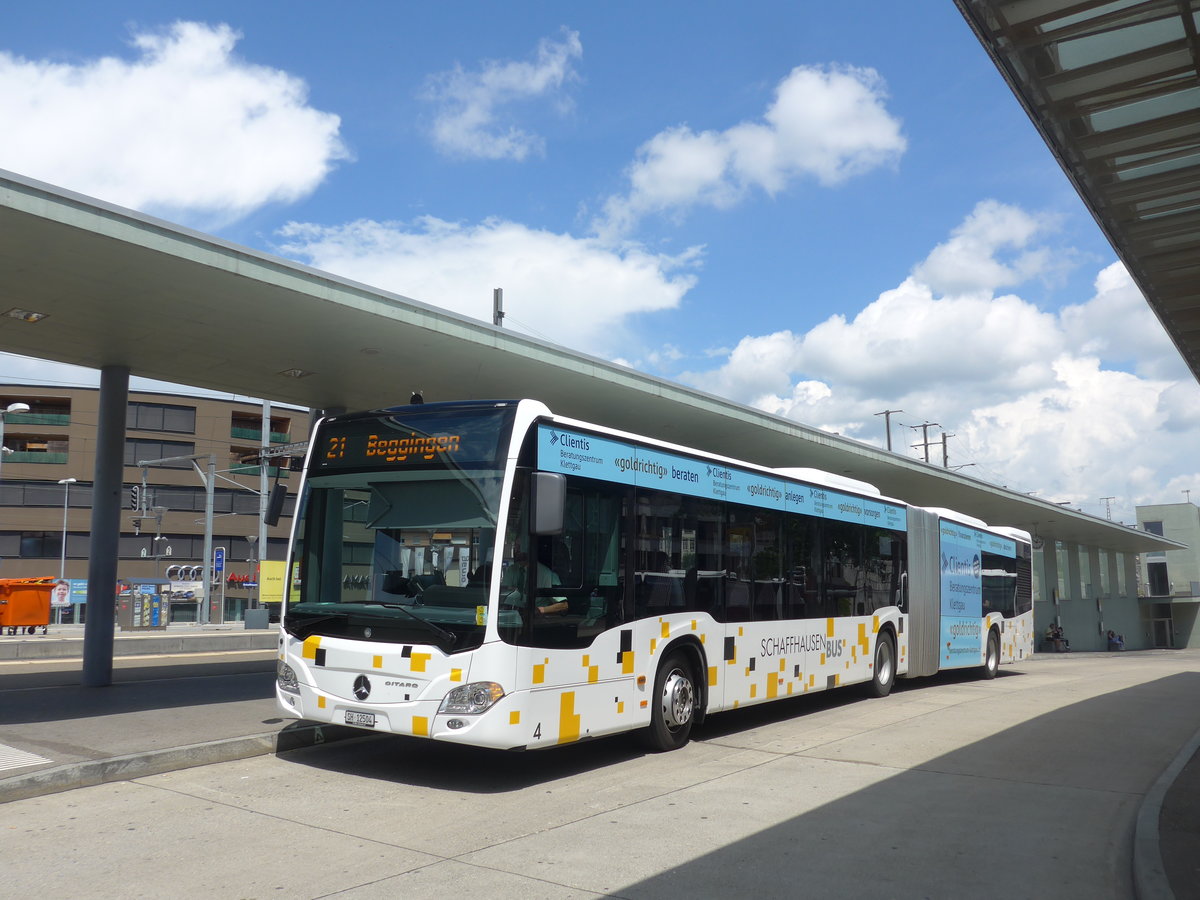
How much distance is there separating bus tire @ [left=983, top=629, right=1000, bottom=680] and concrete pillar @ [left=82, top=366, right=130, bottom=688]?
15831 millimetres

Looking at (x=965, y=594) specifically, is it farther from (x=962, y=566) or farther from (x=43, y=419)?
(x=43, y=419)

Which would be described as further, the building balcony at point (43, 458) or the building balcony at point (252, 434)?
the building balcony at point (252, 434)

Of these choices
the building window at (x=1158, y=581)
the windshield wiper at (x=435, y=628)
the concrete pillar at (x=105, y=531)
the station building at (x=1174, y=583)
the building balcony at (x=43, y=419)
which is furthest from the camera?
the building window at (x=1158, y=581)

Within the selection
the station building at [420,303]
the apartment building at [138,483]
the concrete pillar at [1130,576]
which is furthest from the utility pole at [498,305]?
the concrete pillar at [1130,576]

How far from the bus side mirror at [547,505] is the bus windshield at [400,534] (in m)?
0.36

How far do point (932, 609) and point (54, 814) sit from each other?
13812 millimetres

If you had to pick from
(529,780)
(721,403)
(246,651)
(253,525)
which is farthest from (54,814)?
(253,525)

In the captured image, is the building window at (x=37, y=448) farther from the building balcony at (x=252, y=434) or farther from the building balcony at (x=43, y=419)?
the building balcony at (x=252, y=434)

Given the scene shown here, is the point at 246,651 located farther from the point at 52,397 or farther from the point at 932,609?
the point at 52,397

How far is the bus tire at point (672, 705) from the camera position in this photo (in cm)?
965

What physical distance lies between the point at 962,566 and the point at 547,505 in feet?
41.7

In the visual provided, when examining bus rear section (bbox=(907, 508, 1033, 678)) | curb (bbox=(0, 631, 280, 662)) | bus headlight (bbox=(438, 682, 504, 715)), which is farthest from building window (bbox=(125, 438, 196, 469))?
bus headlight (bbox=(438, 682, 504, 715))

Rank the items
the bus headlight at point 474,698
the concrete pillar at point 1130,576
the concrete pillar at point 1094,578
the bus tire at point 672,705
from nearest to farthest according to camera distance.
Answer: the bus headlight at point 474,698
the bus tire at point 672,705
the concrete pillar at point 1094,578
the concrete pillar at point 1130,576

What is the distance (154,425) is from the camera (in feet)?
227
